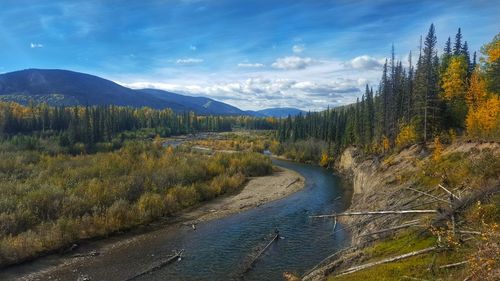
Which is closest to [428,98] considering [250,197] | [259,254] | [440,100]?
[440,100]

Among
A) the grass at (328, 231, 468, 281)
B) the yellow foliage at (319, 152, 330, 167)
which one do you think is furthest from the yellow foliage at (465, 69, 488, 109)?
the yellow foliage at (319, 152, 330, 167)

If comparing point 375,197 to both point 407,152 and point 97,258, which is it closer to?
point 407,152

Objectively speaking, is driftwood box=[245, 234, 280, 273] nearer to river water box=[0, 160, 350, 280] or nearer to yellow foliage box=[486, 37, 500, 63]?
river water box=[0, 160, 350, 280]

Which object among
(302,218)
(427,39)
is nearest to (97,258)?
(302,218)

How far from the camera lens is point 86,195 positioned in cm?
3750

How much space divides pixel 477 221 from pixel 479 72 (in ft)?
181

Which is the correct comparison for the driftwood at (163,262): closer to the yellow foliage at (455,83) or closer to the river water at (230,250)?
the river water at (230,250)

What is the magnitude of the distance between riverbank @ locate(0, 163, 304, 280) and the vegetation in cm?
125

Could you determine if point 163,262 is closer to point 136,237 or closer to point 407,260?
point 136,237

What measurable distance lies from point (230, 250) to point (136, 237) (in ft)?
30.8

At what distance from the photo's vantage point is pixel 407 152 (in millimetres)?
51688

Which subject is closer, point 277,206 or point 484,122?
point 484,122

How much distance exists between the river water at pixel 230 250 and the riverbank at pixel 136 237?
16 centimetres

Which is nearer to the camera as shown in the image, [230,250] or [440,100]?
[230,250]
